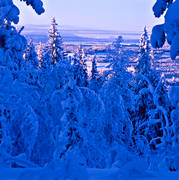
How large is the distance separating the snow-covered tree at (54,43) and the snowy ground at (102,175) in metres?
29.1

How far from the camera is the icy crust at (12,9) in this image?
6863mm

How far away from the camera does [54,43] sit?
31.6 m

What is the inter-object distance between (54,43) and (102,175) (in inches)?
1186

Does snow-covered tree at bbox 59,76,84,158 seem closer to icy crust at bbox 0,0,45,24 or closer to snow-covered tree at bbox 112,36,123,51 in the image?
icy crust at bbox 0,0,45,24

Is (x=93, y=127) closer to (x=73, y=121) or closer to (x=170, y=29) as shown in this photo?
(x=73, y=121)

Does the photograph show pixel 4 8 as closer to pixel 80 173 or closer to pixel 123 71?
pixel 80 173

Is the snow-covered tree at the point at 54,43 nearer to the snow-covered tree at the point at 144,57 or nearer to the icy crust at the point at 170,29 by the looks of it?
the snow-covered tree at the point at 144,57

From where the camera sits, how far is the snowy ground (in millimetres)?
2436

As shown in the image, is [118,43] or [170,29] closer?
[170,29]

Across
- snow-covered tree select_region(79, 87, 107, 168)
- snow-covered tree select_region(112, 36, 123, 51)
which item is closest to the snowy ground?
snow-covered tree select_region(79, 87, 107, 168)

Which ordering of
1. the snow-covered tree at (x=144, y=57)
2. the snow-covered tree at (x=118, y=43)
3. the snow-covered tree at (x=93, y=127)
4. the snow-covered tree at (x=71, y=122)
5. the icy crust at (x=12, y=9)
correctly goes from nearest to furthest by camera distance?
the icy crust at (x=12, y=9) < the snow-covered tree at (x=71, y=122) < the snow-covered tree at (x=93, y=127) < the snow-covered tree at (x=118, y=43) < the snow-covered tree at (x=144, y=57)

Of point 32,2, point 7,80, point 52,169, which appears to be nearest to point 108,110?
point 7,80

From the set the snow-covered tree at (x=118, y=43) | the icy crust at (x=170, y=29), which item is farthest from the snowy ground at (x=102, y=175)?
the snow-covered tree at (x=118, y=43)

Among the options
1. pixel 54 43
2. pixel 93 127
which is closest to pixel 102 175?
pixel 93 127
